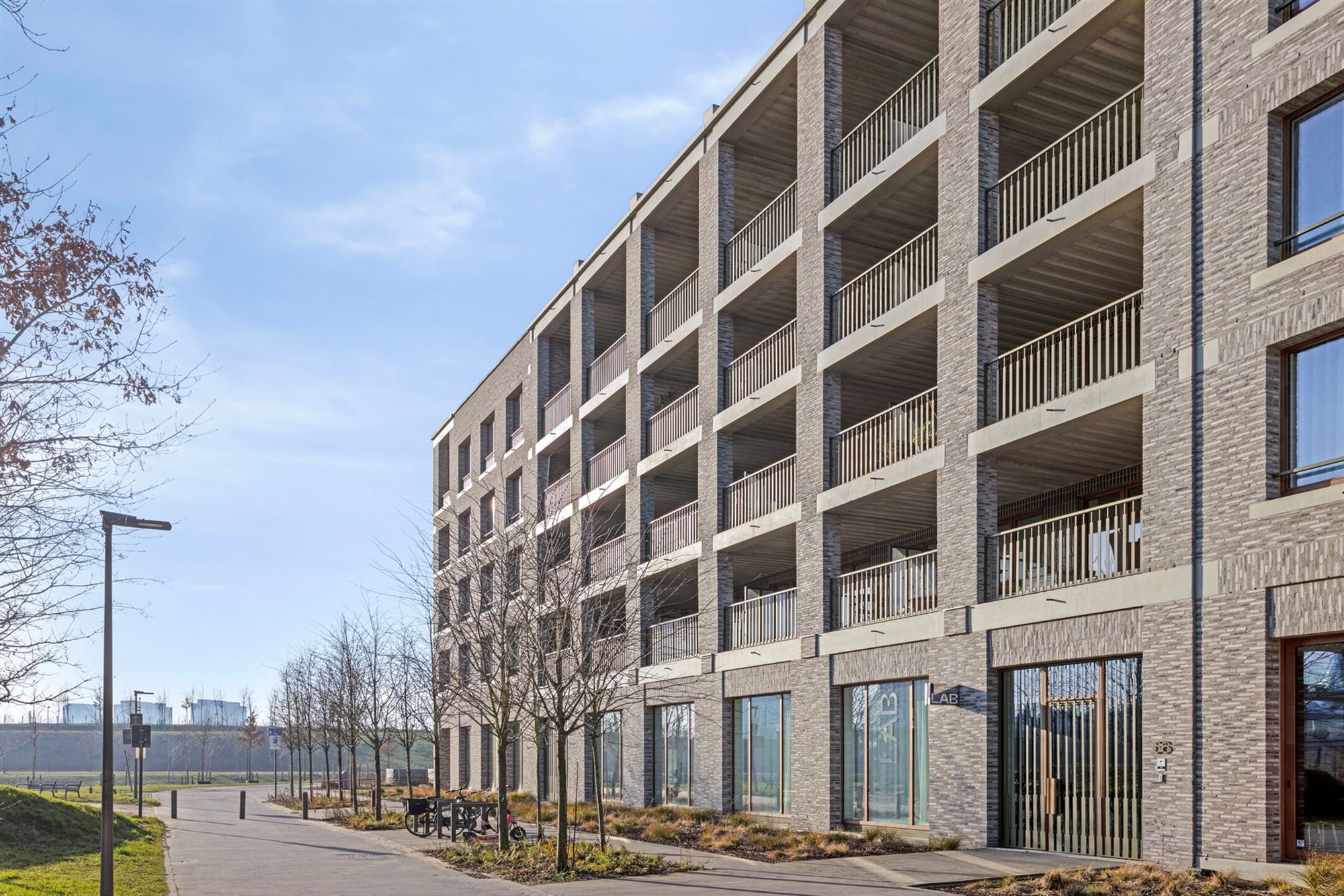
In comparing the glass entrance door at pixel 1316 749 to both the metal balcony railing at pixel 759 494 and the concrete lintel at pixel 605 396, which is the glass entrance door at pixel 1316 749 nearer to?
the metal balcony railing at pixel 759 494

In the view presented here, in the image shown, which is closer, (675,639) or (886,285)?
(886,285)

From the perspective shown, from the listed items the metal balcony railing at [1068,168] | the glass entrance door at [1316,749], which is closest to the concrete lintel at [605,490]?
the metal balcony railing at [1068,168]

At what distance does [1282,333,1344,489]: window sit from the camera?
1506 cm

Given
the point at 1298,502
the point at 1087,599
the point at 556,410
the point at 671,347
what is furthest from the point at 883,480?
the point at 556,410

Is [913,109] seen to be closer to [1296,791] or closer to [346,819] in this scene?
[1296,791]

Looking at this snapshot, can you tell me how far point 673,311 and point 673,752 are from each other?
1237 cm

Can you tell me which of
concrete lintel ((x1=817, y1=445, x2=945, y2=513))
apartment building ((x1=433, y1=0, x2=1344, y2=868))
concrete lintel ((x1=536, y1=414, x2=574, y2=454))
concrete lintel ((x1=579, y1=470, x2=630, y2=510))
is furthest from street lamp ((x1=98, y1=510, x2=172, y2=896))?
concrete lintel ((x1=536, y1=414, x2=574, y2=454))

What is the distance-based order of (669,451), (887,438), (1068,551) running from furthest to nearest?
(669,451) < (887,438) < (1068,551)

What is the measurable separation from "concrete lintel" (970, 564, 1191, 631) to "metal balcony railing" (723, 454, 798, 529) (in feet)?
26.2

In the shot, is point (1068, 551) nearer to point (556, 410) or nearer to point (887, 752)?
point (887, 752)

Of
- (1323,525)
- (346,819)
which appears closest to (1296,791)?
(1323,525)

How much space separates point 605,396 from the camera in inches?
1534

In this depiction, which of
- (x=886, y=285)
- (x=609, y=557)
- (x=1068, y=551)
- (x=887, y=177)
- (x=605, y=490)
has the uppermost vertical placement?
(x=887, y=177)

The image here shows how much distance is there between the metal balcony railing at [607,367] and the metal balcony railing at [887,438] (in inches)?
494
